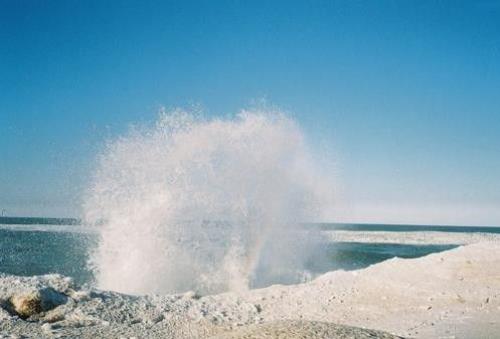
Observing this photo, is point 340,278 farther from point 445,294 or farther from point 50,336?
point 50,336

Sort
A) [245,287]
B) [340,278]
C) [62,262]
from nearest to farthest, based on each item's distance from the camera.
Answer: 1. [340,278]
2. [245,287]
3. [62,262]

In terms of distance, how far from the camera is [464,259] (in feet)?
37.4

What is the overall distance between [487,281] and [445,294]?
1391mm

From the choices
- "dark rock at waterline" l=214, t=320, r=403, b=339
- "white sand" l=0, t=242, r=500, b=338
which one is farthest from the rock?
"dark rock at waterline" l=214, t=320, r=403, b=339

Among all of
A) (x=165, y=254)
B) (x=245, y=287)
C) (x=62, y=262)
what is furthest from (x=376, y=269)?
(x=62, y=262)

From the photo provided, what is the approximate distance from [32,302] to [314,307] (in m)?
5.12

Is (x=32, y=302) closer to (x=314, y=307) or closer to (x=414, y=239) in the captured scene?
(x=314, y=307)

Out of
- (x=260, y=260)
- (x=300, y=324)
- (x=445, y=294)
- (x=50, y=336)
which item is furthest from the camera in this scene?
(x=260, y=260)

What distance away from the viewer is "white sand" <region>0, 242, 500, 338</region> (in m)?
7.11

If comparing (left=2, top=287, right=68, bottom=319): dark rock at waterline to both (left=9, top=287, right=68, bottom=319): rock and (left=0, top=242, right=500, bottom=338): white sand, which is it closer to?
(left=9, top=287, right=68, bottom=319): rock

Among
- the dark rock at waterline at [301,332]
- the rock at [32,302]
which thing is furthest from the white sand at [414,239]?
the dark rock at waterline at [301,332]

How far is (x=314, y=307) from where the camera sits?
Result: 9336 millimetres

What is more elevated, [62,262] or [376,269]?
[376,269]

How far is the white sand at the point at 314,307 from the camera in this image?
7.11 meters
